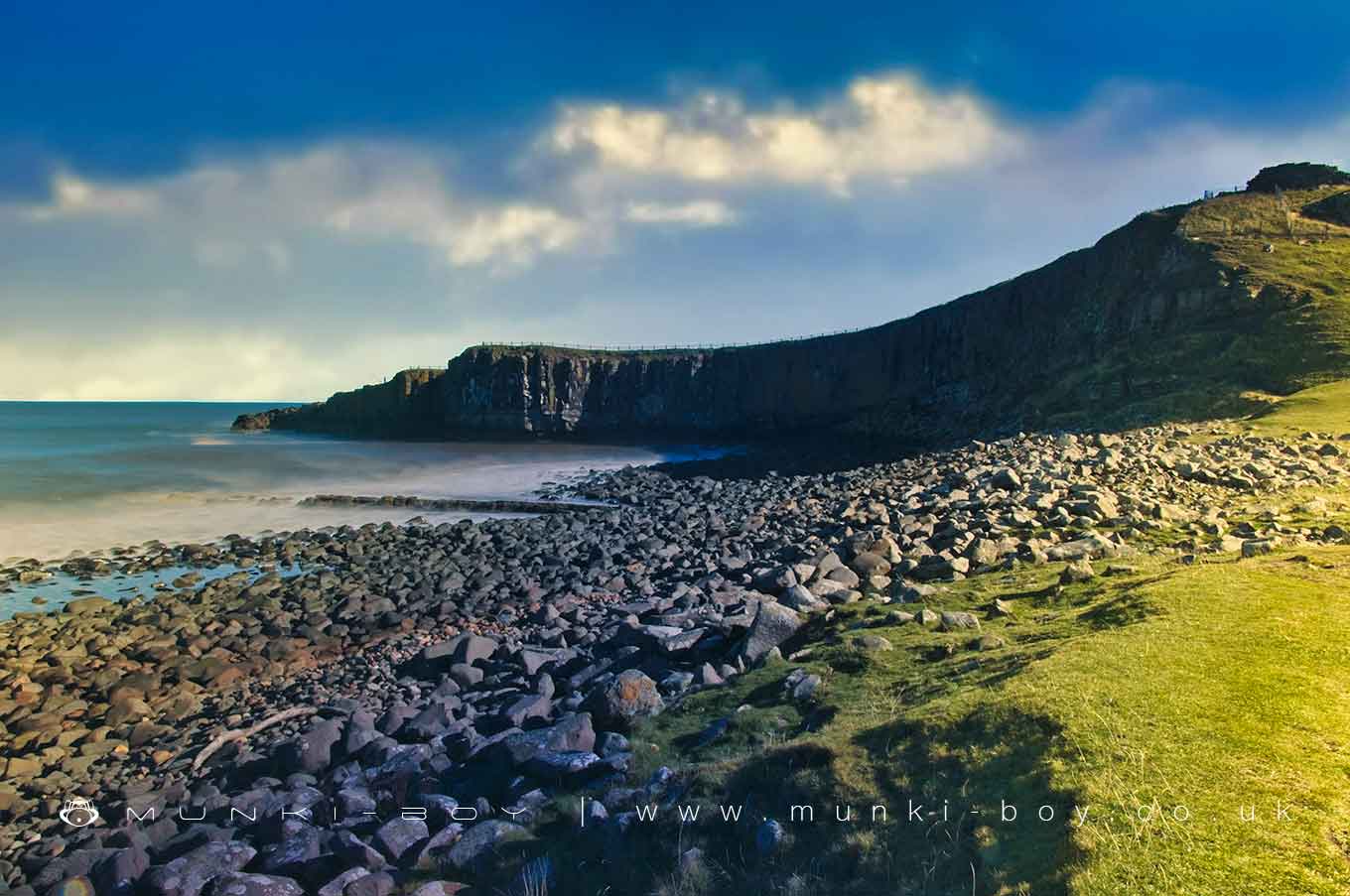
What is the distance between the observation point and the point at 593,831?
499 centimetres

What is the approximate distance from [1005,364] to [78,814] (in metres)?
57.6

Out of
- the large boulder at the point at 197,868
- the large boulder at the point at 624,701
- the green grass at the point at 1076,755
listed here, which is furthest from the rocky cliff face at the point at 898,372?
the large boulder at the point at 197,868

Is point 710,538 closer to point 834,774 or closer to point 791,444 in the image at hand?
point 834,774

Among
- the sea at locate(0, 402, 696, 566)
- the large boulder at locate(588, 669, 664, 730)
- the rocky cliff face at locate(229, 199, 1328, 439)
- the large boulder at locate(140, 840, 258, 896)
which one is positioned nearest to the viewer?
the large boulder at locate(140, 840, 258, 896)

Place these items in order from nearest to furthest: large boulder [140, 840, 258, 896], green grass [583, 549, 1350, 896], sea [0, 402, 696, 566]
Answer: green grass [583, 549, 1350, 896] < large boulder [140, 840, 258, 896] < sea [0, 402, 696, 566]

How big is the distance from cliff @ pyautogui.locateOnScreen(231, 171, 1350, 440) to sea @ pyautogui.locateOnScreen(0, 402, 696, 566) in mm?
14712

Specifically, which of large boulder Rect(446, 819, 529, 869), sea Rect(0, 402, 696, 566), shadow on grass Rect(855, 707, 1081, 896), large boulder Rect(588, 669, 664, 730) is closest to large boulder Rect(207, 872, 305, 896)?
large boulder Rect(446, 819, 529, 869)

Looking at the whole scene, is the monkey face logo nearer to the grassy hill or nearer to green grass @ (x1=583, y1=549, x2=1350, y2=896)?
green grass @ (x1=583, y1=549, x2=1350, y2=896)

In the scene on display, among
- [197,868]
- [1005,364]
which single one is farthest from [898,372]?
[197,868]

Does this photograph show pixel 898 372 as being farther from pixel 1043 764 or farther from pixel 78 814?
pixel 1043 764

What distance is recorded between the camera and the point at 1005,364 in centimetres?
5512

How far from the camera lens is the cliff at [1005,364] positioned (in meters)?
31.7

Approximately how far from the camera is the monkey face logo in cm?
800

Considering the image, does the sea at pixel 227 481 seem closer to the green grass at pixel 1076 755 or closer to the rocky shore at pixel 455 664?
the rocky shore at pixel 455 664
